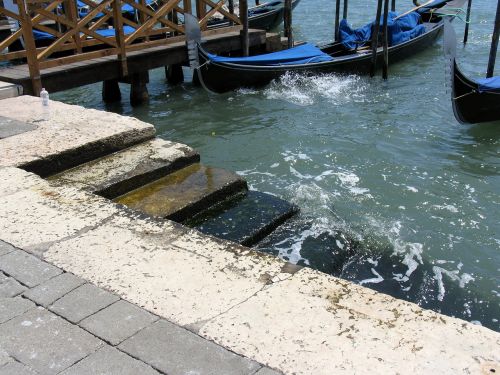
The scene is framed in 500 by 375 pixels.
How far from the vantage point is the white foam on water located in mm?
9867

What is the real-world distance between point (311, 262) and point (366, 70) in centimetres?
804

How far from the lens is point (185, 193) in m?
4.22

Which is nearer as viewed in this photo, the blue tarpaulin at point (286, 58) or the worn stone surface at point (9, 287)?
the worn stone surface at point (9, 287)

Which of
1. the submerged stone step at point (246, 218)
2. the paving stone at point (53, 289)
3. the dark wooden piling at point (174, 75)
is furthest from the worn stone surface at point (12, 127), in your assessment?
the dark wooden piling at point (174, 75)

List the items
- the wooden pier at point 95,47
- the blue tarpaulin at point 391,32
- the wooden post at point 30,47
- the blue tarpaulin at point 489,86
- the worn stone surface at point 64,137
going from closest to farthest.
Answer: the worn stone surface at point 64,137
the wooden post at point 30,47
the wooden pier at point 95,47
the blue tarpaulin at point 489,86
the blue tarpaulin at point 391,32

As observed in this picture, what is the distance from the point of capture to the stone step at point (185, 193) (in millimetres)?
4008

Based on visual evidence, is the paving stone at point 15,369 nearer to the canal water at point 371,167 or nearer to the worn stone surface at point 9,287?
the worn stone surface at point 9,287

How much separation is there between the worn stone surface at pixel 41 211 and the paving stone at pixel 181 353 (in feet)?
3.27

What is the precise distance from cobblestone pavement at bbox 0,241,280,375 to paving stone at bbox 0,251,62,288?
0.01 metres

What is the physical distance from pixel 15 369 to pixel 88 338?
0.94 feet

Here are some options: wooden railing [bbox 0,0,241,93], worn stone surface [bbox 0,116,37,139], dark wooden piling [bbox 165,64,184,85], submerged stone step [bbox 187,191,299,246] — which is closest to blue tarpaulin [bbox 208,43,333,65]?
wooden railing [bbox 0,0,241,93]

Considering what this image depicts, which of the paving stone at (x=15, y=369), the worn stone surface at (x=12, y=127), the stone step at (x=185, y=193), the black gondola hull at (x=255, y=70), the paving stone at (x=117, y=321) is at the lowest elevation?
the black gondola hull at (x=255, y=70)

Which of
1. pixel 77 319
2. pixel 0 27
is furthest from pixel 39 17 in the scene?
pixel 77 319

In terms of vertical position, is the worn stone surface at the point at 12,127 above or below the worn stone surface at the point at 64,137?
above
